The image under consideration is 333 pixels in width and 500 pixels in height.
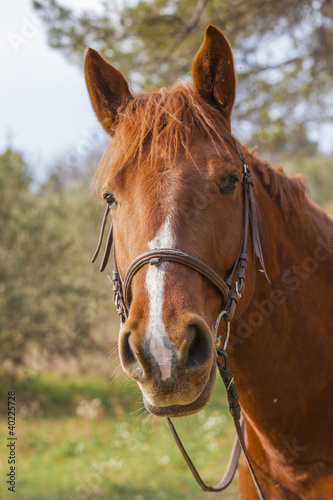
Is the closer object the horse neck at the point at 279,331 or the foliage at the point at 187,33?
the horse neck at the point at 279,331

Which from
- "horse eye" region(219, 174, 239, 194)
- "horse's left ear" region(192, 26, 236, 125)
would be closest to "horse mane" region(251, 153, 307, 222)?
"horse's left ear" region(192, 26, 236, 125)

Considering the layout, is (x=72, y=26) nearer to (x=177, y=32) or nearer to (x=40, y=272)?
(x=177, y=32)

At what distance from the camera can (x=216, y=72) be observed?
2.30 m

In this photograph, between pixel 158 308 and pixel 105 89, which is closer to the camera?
pixel 158 308

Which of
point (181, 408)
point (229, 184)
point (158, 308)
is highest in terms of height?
point (229, 184)

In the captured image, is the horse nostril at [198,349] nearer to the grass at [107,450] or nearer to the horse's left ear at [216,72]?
the horse's left ear at [216,72]

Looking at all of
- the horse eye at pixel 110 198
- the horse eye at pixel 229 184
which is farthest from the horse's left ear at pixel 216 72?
the horse eye at pixel 110 198

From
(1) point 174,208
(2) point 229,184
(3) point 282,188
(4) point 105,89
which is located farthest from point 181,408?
(4) point 105,89

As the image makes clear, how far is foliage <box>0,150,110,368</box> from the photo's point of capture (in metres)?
12.0

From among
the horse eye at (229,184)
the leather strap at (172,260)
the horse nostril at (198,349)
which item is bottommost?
the horse nostril at (198,349)

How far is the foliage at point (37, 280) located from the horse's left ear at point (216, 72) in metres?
10.5

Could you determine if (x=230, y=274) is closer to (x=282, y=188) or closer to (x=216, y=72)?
(x=282, y=188)

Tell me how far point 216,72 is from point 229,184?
65 cm

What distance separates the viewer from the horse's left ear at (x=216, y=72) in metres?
2.23
